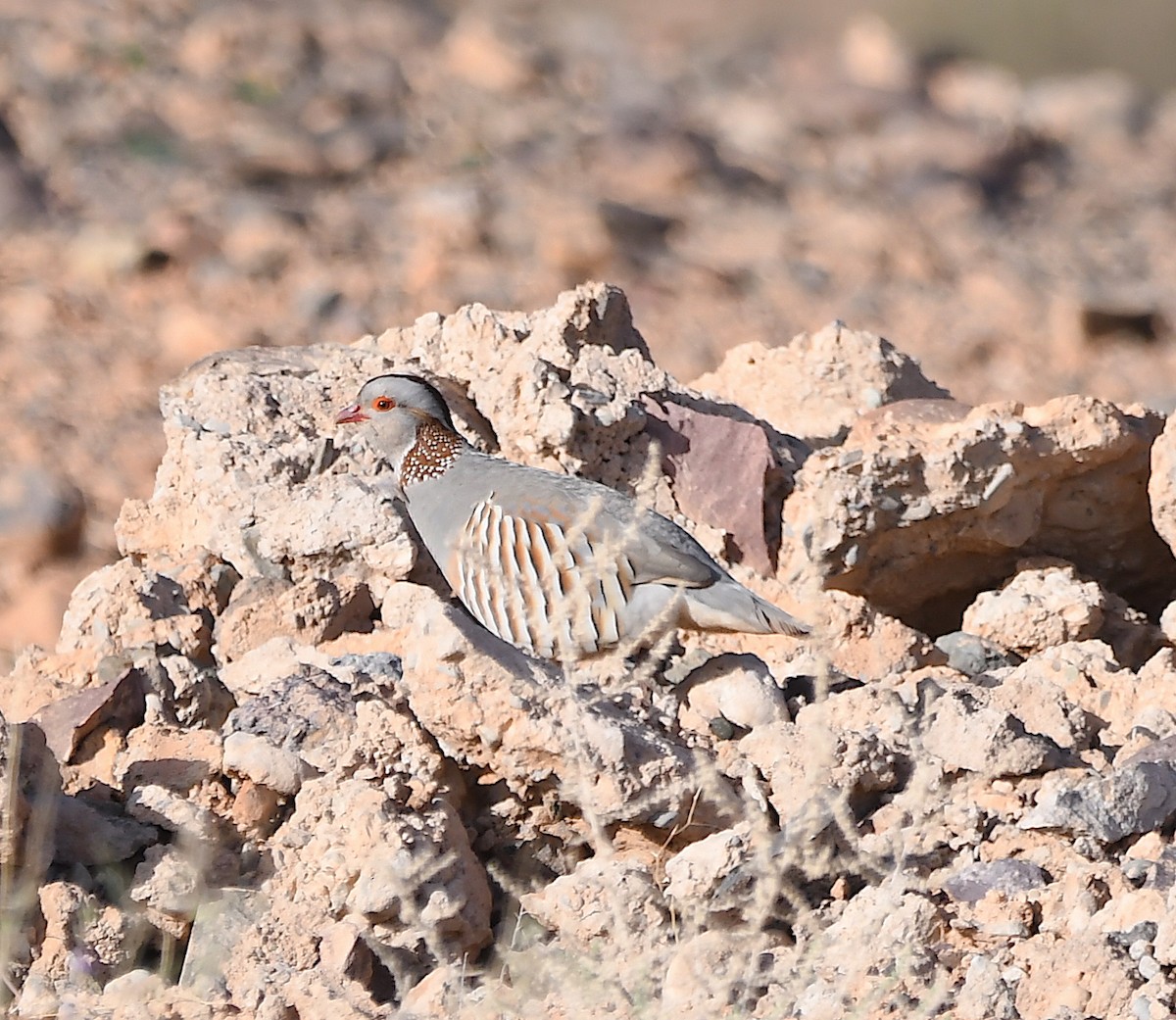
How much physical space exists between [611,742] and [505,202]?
9966 mm

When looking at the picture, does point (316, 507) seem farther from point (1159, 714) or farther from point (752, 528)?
point (1159, 714)

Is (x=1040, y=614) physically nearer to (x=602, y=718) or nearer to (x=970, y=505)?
(x=970, y=505)

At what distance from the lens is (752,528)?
516 cm

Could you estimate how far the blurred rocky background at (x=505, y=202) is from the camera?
428 inches

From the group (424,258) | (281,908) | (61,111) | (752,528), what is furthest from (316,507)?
(61,111)

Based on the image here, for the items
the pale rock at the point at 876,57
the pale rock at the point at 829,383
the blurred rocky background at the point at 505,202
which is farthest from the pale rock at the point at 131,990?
the pale rock at the point at 876,57

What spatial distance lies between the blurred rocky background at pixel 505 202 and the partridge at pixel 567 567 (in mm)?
2779

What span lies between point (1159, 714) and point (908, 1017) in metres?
1.42

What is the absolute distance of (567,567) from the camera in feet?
15.3

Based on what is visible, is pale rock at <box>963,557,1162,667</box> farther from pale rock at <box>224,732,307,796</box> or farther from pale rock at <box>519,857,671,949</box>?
pale rock at <box>224,732,307,796</box>

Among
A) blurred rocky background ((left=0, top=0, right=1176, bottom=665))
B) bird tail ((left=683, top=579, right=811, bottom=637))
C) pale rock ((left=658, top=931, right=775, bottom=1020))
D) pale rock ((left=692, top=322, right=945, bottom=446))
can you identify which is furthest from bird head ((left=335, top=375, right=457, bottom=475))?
blurred rocky background ((left=0, top=0, right=1176, bottom=665))

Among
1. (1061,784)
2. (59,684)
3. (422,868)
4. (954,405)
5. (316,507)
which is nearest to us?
(422,868)

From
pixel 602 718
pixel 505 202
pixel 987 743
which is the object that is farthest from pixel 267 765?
pixel 505 202

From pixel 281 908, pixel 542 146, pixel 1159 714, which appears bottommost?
pixel 542 146
